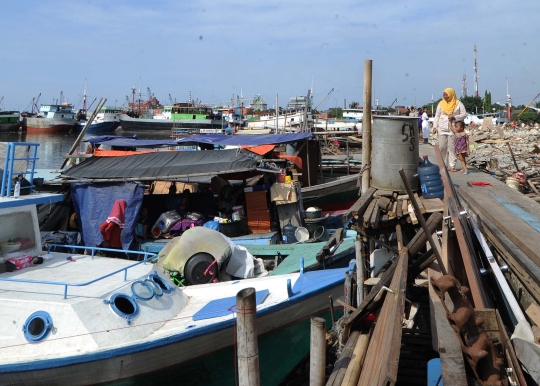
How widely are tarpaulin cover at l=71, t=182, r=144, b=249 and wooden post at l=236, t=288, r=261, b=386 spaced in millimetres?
6453

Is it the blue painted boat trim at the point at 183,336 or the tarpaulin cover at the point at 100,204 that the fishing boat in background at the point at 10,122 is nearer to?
the tarpaulin cover at the point at 100,204

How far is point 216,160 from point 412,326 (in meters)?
6.30

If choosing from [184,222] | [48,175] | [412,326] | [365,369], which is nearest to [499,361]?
[365,369]

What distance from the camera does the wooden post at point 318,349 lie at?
509cm

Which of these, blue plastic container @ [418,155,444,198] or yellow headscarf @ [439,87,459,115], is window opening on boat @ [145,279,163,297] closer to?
blue plastic container @ [418,155,444,198]

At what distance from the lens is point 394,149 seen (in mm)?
7461

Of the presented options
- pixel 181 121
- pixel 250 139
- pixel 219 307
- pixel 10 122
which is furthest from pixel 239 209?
pixel 10 122

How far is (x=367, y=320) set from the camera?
616 centimetres

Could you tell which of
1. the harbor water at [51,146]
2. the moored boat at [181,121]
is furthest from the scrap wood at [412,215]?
the moored boat at [181,121]

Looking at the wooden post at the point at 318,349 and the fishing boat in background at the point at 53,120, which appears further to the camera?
the fishing boat in background at the point at 53,120

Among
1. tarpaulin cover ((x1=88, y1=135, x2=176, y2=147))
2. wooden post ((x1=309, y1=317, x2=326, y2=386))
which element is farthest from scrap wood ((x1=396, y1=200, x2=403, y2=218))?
tarpaulin cover ((x1=88, y1=135, x2=176, y2=147))

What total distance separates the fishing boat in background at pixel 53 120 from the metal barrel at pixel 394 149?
6435 cm

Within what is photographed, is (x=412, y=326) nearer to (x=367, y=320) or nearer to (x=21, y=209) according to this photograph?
(x=367, y=320)

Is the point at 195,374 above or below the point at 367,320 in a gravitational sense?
below
